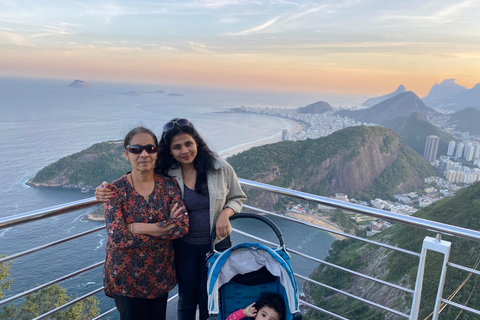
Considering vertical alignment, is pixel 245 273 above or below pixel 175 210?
below

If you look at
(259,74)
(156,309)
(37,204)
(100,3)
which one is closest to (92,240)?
(37,204)

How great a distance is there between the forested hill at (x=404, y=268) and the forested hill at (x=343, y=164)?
1117 cm

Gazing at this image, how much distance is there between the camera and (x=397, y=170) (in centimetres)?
3778

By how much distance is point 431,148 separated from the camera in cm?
4119

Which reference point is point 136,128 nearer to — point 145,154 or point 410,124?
point 145,154

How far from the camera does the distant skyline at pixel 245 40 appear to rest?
27.7m

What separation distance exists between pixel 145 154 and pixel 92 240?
→ 2182 centimetres

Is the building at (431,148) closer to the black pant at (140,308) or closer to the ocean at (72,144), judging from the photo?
the ocean at (72,144)

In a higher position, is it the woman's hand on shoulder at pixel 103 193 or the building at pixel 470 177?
the woman's hand on shoulder at pixel 103 193

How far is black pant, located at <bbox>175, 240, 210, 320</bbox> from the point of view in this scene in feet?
5.32

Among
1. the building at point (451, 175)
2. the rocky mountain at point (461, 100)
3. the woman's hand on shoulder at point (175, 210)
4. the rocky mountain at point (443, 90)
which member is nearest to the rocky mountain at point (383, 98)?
the rocky mountain at point (443, 90)

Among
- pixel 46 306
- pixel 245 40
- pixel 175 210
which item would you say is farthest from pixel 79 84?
pixel 175 210

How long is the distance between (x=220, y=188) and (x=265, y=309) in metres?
0.62

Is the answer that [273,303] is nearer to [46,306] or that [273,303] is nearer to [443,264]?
[443,264]
